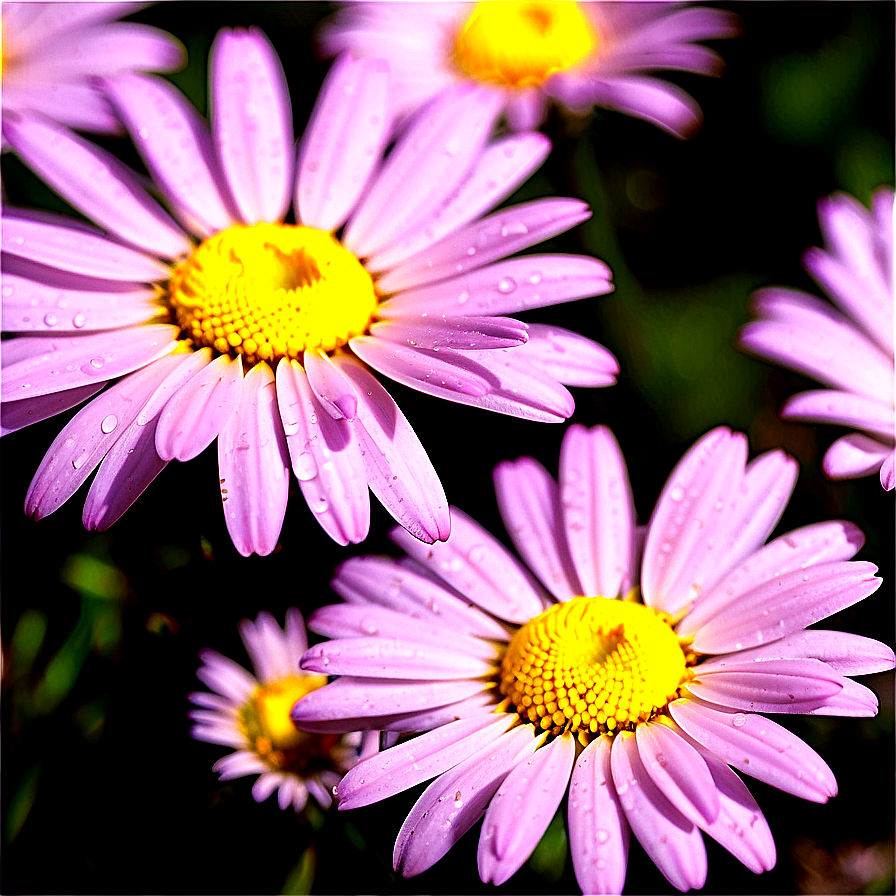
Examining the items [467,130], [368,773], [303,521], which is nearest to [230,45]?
[467,130]

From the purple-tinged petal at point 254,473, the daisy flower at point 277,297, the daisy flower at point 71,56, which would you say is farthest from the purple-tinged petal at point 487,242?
the daisy flower at point 71,56

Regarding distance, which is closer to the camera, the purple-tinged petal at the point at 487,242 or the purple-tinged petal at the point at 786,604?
the purple-tinged petal at the point at 786,604

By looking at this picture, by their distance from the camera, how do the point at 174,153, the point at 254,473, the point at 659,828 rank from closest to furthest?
the point at 659,828 → the point at 254,473 → the point at 174,153

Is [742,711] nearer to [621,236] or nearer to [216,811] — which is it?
[216,811]

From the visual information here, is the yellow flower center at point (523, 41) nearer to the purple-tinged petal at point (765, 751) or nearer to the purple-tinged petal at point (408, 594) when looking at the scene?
the purple-tinged petal at point (408, 594)

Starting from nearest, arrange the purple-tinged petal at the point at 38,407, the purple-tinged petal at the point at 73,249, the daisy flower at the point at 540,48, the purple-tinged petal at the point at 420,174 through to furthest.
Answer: the purple-tinged petal at the point at 38,407
the purple-tinged petal at the point at 73,249
the purple-tinged petal at the point at 420,174
the daisy flower at the point at 540,48

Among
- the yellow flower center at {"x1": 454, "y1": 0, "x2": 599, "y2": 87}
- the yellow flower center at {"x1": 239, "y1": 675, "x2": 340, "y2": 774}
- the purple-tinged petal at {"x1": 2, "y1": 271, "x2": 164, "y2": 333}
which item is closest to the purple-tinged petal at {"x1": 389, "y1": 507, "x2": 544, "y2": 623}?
the yellow flower center at {"x1": 239, "y1": 675, "x2": 340, "y2": 774}

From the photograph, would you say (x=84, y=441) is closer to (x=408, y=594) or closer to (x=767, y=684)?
(x=408, y=594)

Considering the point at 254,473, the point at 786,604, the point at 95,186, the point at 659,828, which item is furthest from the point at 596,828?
the point at 95,186
